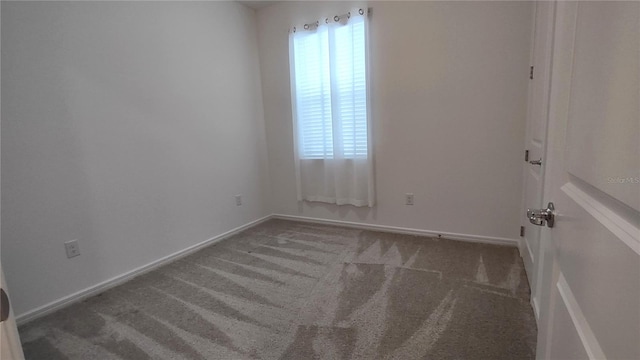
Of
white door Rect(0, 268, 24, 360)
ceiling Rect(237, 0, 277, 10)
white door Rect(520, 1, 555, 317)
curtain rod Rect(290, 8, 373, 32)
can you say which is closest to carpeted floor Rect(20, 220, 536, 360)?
white door Rect(520, 1, 555, 317)

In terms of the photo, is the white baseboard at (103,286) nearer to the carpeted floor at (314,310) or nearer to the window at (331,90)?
the carpeted floor at (314,310)

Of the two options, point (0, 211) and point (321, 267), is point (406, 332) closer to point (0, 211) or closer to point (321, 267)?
point (321, 267)

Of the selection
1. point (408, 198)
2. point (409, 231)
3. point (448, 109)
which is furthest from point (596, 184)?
point (409, 231)

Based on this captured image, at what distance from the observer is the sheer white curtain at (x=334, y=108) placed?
115 inches

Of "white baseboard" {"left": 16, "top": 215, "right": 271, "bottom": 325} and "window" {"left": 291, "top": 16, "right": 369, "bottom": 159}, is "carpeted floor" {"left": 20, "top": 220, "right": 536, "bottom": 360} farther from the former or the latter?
"window" {"left": 291, "top": 16, "right": 369, "bottom": 159}

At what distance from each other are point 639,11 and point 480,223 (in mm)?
2673

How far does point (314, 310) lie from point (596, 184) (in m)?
1.65

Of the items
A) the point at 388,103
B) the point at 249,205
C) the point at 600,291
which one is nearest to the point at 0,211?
the point at 249,205

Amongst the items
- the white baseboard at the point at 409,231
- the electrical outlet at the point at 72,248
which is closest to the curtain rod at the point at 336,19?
the white baseboard at the point at 409,231

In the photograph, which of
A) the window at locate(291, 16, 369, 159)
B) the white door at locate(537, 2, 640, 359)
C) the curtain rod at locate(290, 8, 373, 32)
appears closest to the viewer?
the white door at locate(537, 2, 640, 359)

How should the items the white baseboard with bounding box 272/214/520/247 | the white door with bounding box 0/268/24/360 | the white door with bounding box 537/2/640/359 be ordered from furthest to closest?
1. the white baseboard with bounding box 272/214/520/247
2. the white door with bounding box 0/268/24/360
3. the white door with bounding box 537/2/640/359

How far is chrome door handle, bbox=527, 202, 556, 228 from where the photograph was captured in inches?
27.0

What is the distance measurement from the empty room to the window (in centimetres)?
2

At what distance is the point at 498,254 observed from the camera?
244cm
